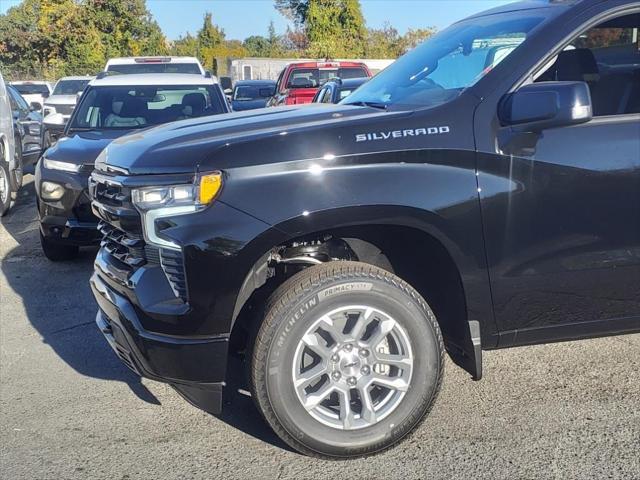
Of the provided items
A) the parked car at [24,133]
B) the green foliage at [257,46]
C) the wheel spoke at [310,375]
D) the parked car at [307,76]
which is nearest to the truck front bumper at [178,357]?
the wheel spoke at [310,375]

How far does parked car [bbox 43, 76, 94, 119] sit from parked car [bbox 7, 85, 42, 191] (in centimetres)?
301

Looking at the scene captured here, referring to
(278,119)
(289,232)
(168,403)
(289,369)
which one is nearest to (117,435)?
(168,403)

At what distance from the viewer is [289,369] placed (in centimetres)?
308

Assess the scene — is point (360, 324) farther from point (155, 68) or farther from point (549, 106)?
point (155, 68)

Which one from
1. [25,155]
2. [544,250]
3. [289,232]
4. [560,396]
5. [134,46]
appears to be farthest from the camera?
[134,46]

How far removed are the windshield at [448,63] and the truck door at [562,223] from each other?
0.90 ft

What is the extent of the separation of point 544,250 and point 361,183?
3.03 ft

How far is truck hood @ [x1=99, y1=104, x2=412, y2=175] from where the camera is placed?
118 inches

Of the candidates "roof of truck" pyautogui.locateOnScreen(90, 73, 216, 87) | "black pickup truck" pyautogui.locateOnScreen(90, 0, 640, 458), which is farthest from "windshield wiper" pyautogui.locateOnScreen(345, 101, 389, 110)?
"roof of truck" pyautogui.locateOnScreen(90, 73, 216, 87)

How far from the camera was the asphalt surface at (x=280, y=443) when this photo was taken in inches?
125

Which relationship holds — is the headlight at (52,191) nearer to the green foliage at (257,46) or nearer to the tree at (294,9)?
the tree at (294,9)

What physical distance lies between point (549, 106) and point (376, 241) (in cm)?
100

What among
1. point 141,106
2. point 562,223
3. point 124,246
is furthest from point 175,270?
point 141,106

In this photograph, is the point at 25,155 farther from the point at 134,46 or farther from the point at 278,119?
the point at 134,46
